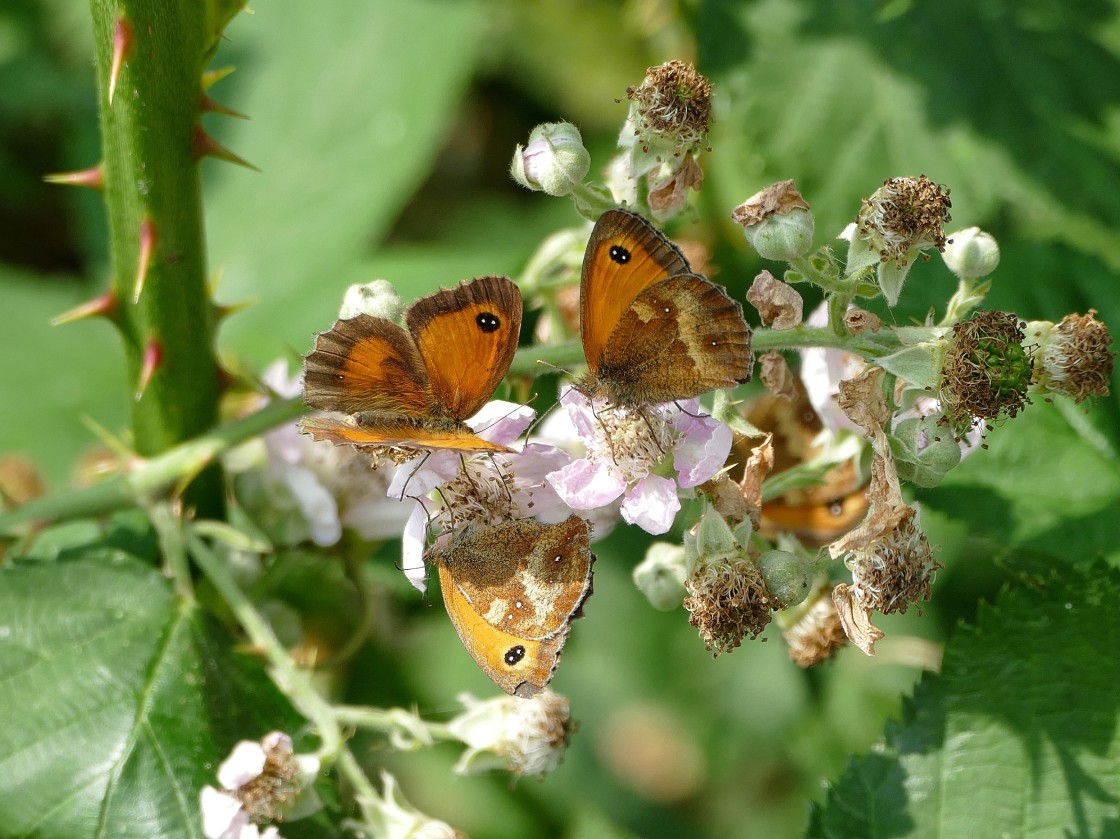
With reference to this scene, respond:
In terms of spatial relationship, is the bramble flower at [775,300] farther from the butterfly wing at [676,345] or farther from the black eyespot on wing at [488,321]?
the black eyespot on wing at [488,321]

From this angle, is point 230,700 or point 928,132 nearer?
point 230,700

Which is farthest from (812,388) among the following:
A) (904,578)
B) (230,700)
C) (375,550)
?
(230,700)

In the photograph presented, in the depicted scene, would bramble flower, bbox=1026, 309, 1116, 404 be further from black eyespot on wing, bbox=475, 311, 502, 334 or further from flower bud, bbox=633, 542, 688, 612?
black eyespot on wing, bbox=475, 311, 502, 334

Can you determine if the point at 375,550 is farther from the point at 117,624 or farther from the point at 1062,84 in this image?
the point at 1062,84

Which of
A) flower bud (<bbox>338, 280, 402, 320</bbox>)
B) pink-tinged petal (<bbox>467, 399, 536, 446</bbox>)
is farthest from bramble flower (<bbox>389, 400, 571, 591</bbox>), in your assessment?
flower bud (<bbox>338, 280, 402, 320</bbox>)

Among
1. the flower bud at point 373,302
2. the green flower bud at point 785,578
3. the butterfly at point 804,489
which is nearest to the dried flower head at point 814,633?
the butterfly at point 804,489

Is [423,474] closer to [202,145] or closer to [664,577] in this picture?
[664,577]

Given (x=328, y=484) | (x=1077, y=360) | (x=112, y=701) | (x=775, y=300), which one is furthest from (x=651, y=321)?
(x=112, y=701)
